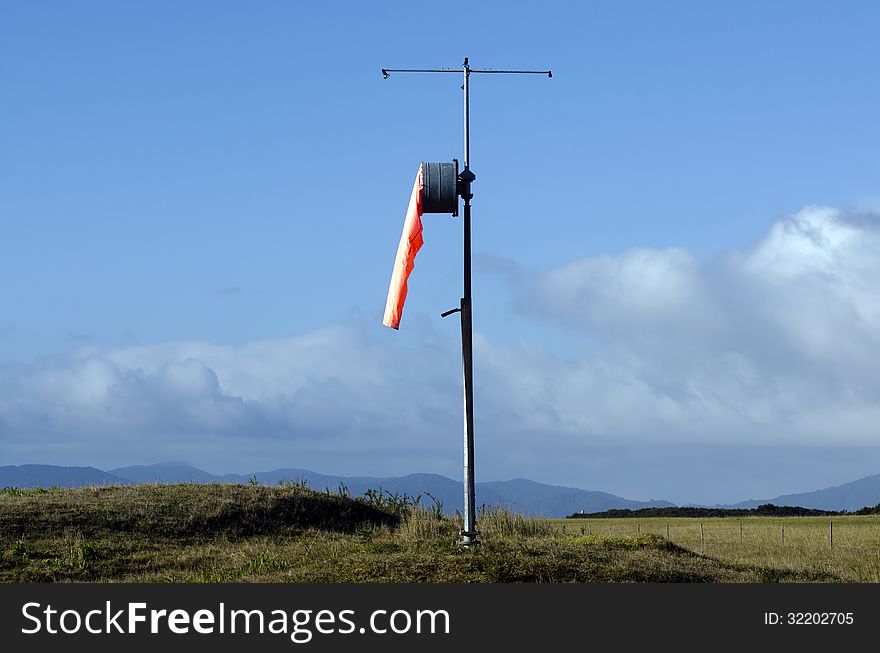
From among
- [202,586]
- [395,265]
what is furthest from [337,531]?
[202,586]

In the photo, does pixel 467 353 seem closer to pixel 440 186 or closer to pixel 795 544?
pixel 440 186

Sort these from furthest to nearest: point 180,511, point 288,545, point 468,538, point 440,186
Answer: point 180,511 < point 288,545 < point 440,186 < point 468,538

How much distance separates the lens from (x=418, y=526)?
85.3 feet

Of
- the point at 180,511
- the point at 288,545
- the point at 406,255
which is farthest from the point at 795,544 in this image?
the point at 406,255

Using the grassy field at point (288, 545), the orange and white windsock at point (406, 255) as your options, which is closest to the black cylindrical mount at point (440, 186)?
the orange and white windsock at point (406, 255)

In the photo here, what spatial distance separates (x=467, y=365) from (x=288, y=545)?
27.6 feet

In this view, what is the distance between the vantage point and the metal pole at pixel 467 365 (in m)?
19.2

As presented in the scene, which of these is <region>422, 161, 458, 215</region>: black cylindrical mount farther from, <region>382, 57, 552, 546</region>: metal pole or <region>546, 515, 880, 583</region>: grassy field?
<region>546, 515, 880, 583</region>: grassy field

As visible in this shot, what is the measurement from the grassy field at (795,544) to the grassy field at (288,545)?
4.52 ft

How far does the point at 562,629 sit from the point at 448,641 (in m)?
1.40

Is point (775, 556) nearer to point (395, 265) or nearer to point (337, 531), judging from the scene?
point (337, 531)

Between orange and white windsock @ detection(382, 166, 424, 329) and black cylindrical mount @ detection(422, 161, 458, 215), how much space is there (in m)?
0.11

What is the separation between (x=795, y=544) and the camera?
1394 inches

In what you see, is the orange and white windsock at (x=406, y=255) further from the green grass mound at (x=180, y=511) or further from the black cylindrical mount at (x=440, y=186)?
the green grass mound at (x=180, y=511)
